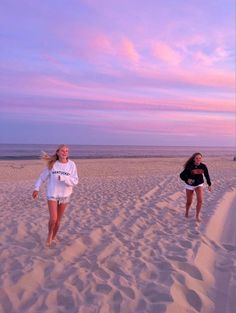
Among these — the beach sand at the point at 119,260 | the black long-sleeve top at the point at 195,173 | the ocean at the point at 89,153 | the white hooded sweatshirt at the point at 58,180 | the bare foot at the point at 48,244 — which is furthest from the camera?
the ocean at the point at 89,153

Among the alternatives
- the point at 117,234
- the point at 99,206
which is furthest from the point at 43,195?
the point at 117,234

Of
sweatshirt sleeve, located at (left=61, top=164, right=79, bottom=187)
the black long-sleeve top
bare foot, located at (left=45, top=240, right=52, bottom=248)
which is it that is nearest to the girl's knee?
bare foot, located at (left=45, top=240, right=52, bottom=248)

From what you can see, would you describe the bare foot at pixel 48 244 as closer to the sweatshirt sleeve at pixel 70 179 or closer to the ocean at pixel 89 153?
the sweatshirt sleeve at pixel 70 179

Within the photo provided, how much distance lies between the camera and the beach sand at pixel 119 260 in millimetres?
4453

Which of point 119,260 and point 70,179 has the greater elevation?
point 70,179

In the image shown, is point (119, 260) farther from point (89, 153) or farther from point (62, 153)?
point (89, 153)

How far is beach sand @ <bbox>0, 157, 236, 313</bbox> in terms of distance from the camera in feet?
14.6

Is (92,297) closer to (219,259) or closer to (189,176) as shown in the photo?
(219,259)

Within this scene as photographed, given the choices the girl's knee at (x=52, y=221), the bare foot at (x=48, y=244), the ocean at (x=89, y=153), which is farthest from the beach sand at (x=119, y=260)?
the ocean at (x=89, y=153)

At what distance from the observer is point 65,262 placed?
5727mm

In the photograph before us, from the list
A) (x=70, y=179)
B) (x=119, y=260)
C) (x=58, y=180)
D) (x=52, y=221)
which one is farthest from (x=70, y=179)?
(x=119, y=260)

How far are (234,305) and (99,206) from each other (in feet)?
20.7

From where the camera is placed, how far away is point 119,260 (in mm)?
5871

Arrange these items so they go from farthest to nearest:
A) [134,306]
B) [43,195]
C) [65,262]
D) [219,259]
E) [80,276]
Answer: [43,195] → [219,259] → [65,262] → [80,276] → [134,306]
